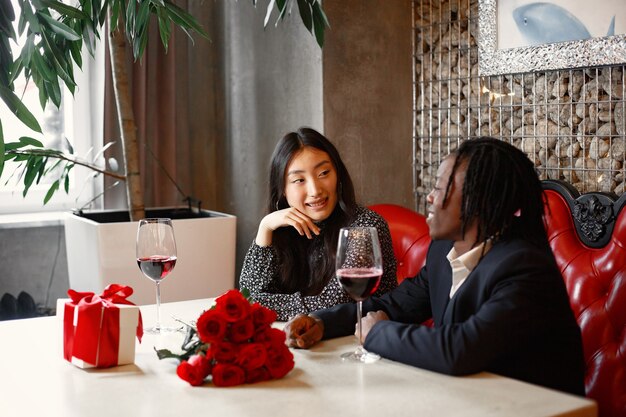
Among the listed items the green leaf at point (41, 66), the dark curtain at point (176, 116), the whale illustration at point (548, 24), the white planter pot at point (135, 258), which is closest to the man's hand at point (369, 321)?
the green leaf at point (41, 66)

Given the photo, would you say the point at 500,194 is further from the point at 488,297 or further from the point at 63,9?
the point at 63,9

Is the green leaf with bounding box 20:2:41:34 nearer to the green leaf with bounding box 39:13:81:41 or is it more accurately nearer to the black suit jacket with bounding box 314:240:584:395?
the green leaf with bounding box 39:13:81:41

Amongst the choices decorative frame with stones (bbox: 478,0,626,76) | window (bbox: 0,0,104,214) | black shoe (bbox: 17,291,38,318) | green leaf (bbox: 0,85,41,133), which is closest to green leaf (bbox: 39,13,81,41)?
green leaf (bbox: 0,85,41,133)

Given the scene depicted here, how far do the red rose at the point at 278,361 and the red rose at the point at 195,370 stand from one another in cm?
11

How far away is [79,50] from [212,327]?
1735 mm

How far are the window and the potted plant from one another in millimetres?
164

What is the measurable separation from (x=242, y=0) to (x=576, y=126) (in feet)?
6.08

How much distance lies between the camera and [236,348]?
4.83 feet

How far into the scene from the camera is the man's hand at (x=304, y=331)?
1.72m

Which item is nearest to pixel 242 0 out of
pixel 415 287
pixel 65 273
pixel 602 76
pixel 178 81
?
pixel 178 81

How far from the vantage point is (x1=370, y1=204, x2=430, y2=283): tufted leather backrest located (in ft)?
9.18

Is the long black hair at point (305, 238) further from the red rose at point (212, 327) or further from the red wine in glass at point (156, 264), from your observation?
the red rose at point (212, 327)

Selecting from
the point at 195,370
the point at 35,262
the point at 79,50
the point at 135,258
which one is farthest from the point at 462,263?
the point at 35,262

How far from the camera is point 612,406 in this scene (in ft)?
6.87
